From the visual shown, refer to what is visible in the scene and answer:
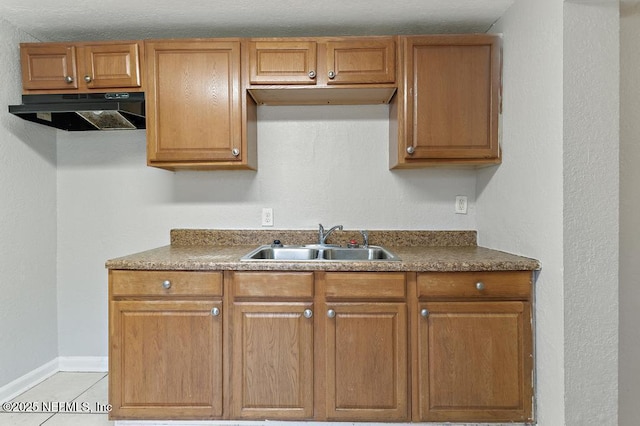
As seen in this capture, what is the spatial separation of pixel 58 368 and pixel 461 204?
9.22 ft

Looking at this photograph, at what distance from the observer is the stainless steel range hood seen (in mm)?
1915

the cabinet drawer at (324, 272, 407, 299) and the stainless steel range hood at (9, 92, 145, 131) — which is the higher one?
the stainless steel range hood at (9, 92, 145, 131)

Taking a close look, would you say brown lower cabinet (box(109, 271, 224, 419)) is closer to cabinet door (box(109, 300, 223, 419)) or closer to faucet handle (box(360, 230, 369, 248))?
cabinet door (box(109, 300, 223, 419))

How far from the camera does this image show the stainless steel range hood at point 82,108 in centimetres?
192

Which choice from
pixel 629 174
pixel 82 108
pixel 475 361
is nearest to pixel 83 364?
pixel 82 108

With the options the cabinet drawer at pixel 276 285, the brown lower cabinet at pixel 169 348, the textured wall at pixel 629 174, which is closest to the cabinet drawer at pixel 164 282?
the brown lower cabinet at pixel 169 348

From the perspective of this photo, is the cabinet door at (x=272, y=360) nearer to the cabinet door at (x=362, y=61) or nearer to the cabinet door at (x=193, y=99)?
the cabinet door at (x=193, y=99)

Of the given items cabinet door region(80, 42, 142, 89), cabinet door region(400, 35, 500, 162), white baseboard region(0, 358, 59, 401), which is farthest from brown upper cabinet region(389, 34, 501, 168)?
white baseboard region(0, 358, 59, 401)

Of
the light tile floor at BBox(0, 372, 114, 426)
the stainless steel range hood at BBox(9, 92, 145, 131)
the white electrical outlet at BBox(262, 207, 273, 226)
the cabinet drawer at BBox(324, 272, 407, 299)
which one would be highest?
the stainless steel range hood at BBox(9, 92, 145, 131)

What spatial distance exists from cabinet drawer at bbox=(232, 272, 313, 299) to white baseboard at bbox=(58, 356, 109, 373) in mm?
1412

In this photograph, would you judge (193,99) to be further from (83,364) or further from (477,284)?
(83,364)

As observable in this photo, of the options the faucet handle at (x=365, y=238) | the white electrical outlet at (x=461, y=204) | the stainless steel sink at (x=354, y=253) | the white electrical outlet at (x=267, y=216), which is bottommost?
the stainless steel sink at (x=354, y=253)

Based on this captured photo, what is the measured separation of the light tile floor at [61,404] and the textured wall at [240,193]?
9.0 inches

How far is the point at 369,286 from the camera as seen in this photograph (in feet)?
5.49
